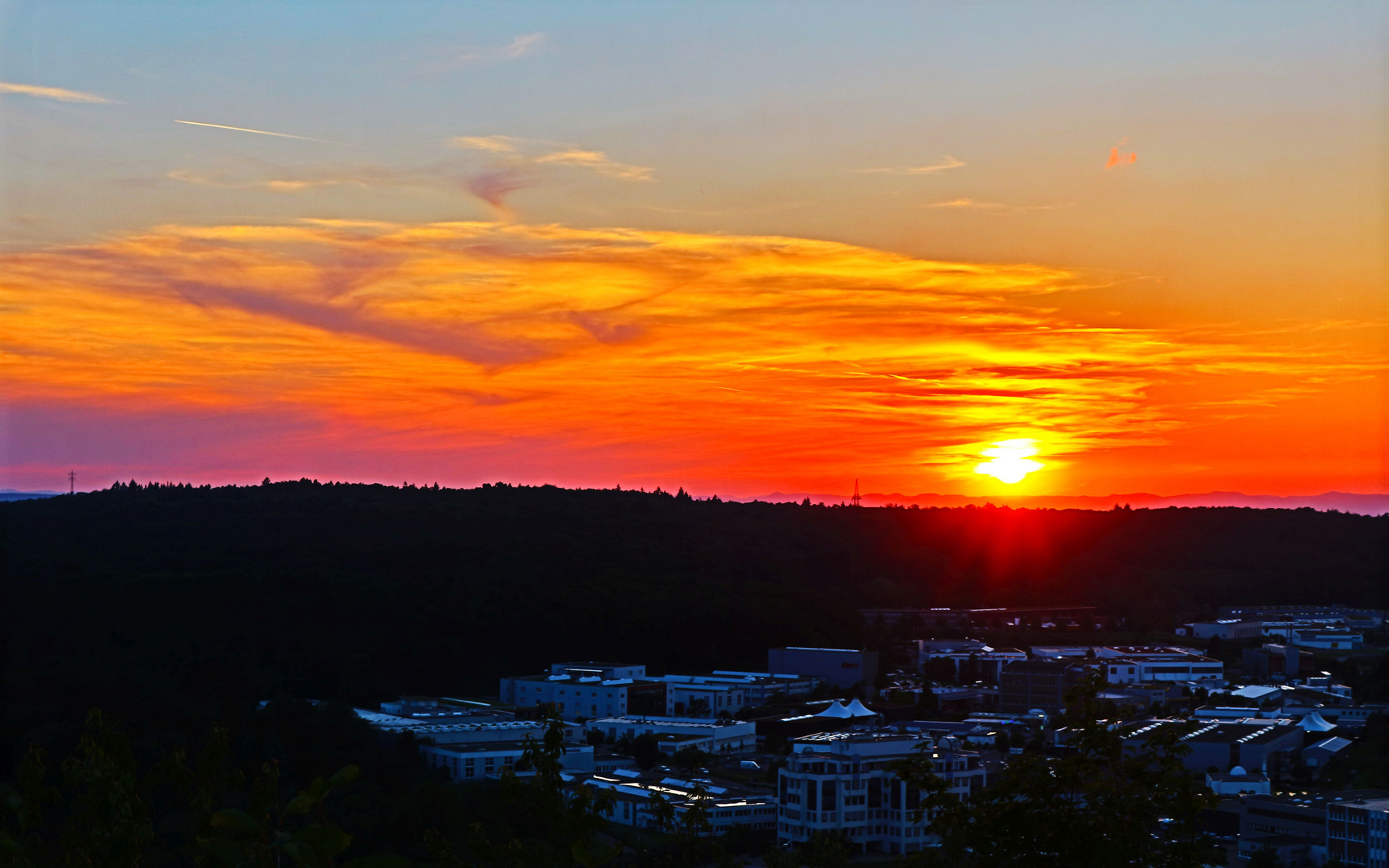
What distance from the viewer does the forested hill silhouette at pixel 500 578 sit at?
34.3m

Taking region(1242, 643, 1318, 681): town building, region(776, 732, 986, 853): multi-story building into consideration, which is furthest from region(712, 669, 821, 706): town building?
region(776, 732, 986, 853): multi-story building

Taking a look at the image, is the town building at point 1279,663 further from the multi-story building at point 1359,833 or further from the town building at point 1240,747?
the multi-story building at point 1359,833

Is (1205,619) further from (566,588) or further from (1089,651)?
(566,588)

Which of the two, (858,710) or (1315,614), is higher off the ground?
(1315,614)

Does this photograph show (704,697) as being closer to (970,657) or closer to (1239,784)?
(970,657)

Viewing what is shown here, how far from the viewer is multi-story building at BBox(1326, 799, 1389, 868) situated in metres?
17.3

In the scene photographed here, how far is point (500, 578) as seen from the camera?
4728 cm

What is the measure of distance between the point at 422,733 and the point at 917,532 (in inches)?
2011

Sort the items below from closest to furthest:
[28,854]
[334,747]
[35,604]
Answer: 1. [28,854]
2. [334,747]
3. [35,604]

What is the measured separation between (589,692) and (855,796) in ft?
53.0

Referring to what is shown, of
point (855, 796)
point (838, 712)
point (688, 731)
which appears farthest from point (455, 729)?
point (855, 796)

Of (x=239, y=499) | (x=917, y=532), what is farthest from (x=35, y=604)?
(x=917, y=532)

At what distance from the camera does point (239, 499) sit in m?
61.3

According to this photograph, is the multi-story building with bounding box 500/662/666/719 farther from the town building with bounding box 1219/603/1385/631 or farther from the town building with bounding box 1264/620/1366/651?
the town building with bounding box 1219/603/1385/631
